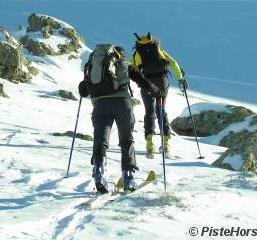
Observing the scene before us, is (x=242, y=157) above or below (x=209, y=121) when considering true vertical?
below

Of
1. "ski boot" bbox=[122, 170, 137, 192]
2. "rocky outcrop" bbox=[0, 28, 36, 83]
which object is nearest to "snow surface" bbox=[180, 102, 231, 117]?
"rocky outcrop" bbox=[0, 28, 36, 83]

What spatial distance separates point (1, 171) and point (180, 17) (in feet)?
236

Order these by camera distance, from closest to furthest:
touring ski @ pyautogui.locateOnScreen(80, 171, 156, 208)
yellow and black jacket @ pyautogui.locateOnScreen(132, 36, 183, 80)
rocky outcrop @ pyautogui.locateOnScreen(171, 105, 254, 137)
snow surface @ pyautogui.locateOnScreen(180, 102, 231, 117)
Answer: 1. touring ski @ pyautogui.locateOnScreen(80, 171, 156, 208)
2. yellow and black jacket @ pyautogui.locateOnScreen(132, 36, 183, 80)
3. rocky outcrop @ pyautogui.locateOnScreen(171, 105, 254, 137)
4. snow surface @ pyautogui.locateOnScreen(180, 102, 231, 117)

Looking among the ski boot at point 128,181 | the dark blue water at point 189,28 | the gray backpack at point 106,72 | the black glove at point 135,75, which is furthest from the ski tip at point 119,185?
the dark blue water at point 189,28

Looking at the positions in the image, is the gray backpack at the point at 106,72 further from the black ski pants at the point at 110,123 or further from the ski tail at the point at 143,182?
the ski tail at the point at 143,182

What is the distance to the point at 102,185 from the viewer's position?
7695 mm

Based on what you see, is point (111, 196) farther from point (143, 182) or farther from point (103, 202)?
point (143, 182)

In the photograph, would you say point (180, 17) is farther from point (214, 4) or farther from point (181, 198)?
point (181, 198)

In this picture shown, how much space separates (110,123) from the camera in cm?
791

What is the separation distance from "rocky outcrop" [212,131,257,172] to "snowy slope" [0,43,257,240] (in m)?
0.45

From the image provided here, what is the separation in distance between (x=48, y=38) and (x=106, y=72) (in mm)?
31351

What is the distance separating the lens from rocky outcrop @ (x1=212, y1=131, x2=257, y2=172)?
11.0 metres

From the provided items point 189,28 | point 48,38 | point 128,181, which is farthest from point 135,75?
point 189,28

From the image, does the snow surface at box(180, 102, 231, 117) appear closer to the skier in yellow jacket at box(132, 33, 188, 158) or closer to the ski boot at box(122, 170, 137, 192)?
the skier in yellow jacket at box(132, 33, 188, 158)
